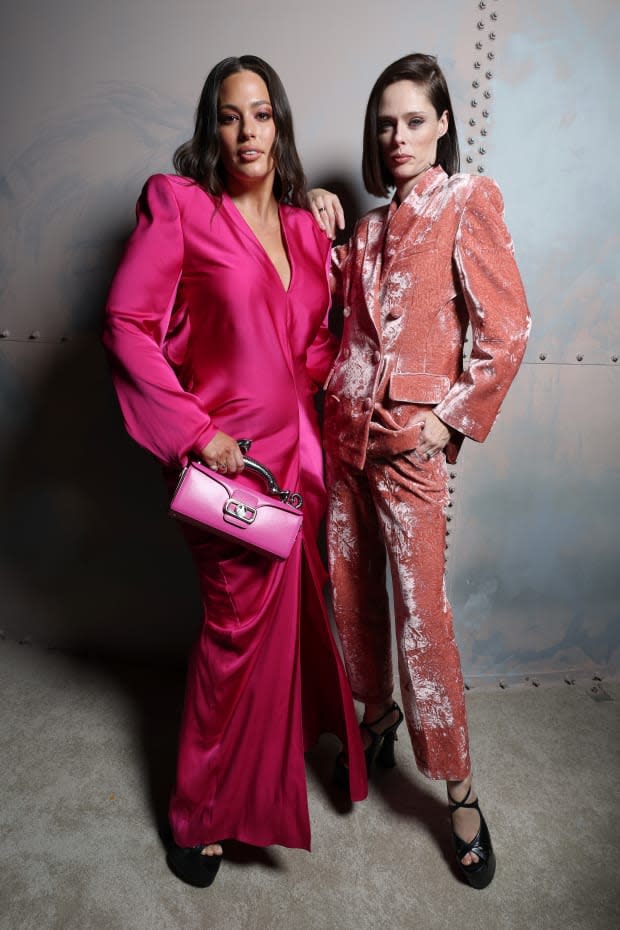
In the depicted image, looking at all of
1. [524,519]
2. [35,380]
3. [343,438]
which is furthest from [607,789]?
[35,380]

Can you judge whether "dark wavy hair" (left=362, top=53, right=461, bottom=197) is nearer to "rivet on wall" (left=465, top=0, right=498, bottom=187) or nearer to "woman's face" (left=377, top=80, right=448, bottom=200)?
"woman's face" (left=377, top=80, right=448, bottom=200)

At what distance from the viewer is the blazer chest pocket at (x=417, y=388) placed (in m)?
1.74

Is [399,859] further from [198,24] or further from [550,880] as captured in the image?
[198,24]

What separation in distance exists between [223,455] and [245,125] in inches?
30.4

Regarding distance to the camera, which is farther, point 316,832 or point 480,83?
point 480,83

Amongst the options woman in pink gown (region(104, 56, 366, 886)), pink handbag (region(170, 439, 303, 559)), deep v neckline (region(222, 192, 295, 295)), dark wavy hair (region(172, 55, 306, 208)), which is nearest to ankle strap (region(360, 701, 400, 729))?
woman in pink gown (region(104, 56, 366, 886))

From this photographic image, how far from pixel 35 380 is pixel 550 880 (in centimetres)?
220

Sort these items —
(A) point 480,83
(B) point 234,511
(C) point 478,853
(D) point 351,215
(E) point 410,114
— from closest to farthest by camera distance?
(B) point 234,511, (E) point 410,114, (C) point 478,853, (A) point 480,83, (D) point 351,215

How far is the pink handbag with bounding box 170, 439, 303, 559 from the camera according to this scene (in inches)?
61.7

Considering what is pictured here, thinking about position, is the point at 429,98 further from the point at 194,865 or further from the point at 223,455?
the point at 194,865

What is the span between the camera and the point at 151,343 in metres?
1.61

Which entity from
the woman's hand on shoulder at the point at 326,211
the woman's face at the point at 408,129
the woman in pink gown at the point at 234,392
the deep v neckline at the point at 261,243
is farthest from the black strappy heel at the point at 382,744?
the woman's face at the point at 408,129

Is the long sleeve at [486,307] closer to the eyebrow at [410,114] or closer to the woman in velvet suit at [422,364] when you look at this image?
the woman in velvet suit at [422,364]

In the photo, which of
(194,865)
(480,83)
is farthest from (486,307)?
(194,865)
